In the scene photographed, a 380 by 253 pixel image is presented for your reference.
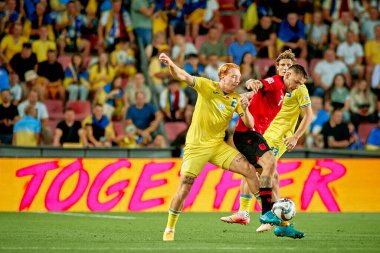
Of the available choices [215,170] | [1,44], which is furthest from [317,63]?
[1,44]

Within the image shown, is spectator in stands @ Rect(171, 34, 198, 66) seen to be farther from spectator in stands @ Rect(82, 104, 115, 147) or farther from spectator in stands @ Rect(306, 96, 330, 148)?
spectator in stands @ Rect(306, 96, 330, 148)

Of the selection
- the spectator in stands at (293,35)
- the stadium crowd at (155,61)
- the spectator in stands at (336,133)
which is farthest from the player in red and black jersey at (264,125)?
the spectator in stands at (293,35)

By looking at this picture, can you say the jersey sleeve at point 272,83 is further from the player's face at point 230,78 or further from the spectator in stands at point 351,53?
the spectator in stands at point 351,53

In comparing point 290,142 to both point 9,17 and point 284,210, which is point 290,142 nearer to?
point 284,210

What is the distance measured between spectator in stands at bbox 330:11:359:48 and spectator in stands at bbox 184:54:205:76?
365cm

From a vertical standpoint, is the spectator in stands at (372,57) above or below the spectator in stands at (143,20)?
below

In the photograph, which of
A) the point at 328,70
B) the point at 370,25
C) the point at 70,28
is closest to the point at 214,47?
the point at 328,70

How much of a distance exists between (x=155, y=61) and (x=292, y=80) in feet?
32.2

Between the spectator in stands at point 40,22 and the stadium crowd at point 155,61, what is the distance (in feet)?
0.08

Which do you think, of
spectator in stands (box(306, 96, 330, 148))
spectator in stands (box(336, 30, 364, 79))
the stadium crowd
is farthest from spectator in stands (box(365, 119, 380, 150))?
spectator in stands (box(336, 30, 364, 79))

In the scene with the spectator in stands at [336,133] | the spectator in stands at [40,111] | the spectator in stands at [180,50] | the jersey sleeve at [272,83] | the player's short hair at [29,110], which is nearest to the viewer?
the jersey sleeve at [272,83]

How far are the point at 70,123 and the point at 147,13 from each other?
418 cm

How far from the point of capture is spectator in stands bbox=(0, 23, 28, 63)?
21.7 metres

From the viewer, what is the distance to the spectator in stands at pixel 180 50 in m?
21.9
